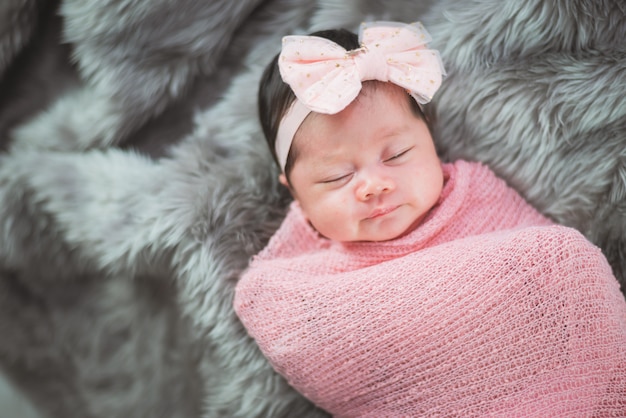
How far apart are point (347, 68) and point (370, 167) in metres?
0.18

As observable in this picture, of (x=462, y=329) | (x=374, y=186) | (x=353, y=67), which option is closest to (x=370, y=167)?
(x=374, y=186)

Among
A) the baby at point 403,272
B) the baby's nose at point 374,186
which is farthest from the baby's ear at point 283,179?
the baby's nose at point 374,186

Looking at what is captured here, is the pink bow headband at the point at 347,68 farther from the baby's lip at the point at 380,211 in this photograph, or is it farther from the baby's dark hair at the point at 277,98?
the baby's lip at the point at 380,211

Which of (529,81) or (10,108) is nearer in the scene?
(529,81)

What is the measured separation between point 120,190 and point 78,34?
0.38m

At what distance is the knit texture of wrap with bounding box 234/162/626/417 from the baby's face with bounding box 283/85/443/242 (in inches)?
2.7

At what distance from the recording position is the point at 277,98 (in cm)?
107

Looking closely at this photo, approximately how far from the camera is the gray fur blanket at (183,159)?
3.58ft

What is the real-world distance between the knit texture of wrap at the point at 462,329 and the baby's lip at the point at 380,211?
74 millimetres

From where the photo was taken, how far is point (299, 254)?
1.15 metres

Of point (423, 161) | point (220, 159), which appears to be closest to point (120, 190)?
point (220, 159)

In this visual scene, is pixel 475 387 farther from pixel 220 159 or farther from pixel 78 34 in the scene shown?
pixel 78 34

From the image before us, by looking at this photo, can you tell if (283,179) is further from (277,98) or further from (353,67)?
(353,67)

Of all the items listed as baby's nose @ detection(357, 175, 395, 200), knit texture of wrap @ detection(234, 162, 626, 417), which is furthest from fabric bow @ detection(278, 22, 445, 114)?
knit texture of wrap @ detection(234, 162, 626, 417)
